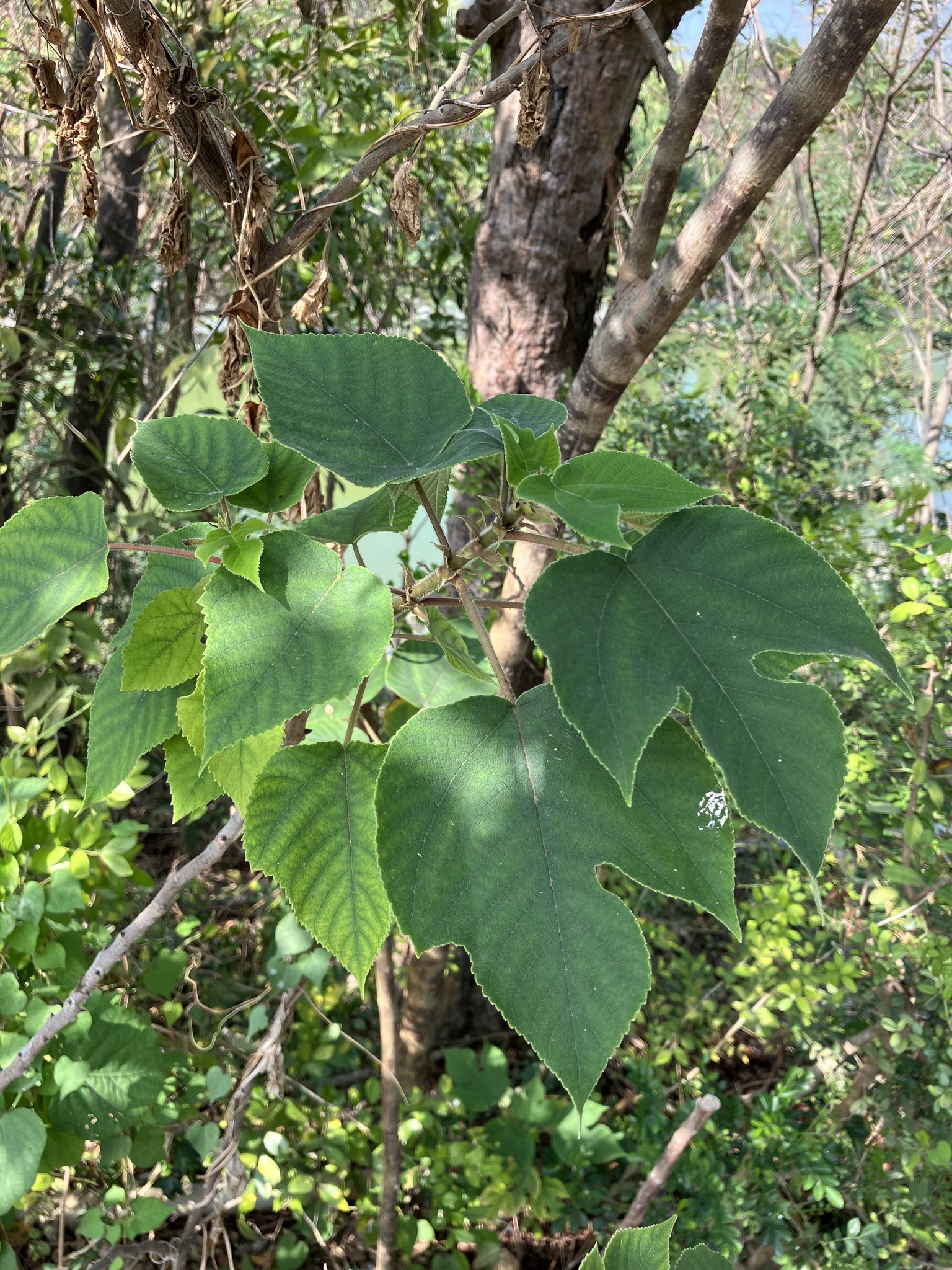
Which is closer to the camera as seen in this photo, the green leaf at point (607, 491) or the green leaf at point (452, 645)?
the green leaf at point (607, 491)

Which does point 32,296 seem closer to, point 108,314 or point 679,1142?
point 108,314

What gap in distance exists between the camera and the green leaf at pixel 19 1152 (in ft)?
2.48

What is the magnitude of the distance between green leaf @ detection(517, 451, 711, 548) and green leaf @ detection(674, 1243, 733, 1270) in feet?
1.84

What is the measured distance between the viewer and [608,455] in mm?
379

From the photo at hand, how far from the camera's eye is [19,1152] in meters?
0.77

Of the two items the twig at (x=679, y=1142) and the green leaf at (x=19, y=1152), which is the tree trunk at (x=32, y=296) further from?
the twig at (x=679, y=1142)

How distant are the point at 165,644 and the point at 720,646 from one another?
0.95 ft

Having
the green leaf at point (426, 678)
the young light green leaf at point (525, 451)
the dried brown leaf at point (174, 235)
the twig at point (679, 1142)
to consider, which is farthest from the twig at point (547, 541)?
the twig at point (679, 1142)

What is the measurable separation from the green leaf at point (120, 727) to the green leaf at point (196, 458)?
11 cm

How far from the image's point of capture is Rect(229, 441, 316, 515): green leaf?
467mm

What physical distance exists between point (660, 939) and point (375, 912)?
112 cm

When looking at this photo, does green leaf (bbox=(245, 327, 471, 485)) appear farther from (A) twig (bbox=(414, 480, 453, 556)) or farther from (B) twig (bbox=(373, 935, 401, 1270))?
(B) twig (bbox=(373, 935, 401, 1270))

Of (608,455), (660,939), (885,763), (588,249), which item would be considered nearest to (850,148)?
(588,249)

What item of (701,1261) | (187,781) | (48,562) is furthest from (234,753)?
(701,1261)
